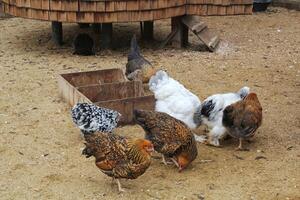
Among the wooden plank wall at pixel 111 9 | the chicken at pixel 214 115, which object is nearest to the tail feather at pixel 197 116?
the chicken at pixel 214 115

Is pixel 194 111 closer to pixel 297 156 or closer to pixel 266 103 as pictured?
pixel 297 156

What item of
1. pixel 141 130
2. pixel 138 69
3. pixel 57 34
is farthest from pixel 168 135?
pixel 57 34

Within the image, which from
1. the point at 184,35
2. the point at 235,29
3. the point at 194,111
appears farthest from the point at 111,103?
the point at 235,29

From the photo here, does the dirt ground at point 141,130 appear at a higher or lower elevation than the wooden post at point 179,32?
lower

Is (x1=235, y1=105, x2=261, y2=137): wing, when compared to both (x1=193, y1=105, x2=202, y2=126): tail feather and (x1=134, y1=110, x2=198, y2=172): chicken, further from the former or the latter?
(x1=134, y1=110, x2=198, y2=172): chicken

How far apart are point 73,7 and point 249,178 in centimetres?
508

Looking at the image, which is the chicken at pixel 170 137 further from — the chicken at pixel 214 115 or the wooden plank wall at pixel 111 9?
the wooden plank wall at pixel 111 9

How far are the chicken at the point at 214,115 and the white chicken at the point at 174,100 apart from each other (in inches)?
2.7

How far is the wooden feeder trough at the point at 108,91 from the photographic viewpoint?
6294 mm

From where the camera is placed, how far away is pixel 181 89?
19.9 feet

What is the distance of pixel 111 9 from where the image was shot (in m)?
9.08

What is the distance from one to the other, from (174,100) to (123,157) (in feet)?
4.81

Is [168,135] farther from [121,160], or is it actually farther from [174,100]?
[174,100]

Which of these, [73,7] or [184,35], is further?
[184,35]
